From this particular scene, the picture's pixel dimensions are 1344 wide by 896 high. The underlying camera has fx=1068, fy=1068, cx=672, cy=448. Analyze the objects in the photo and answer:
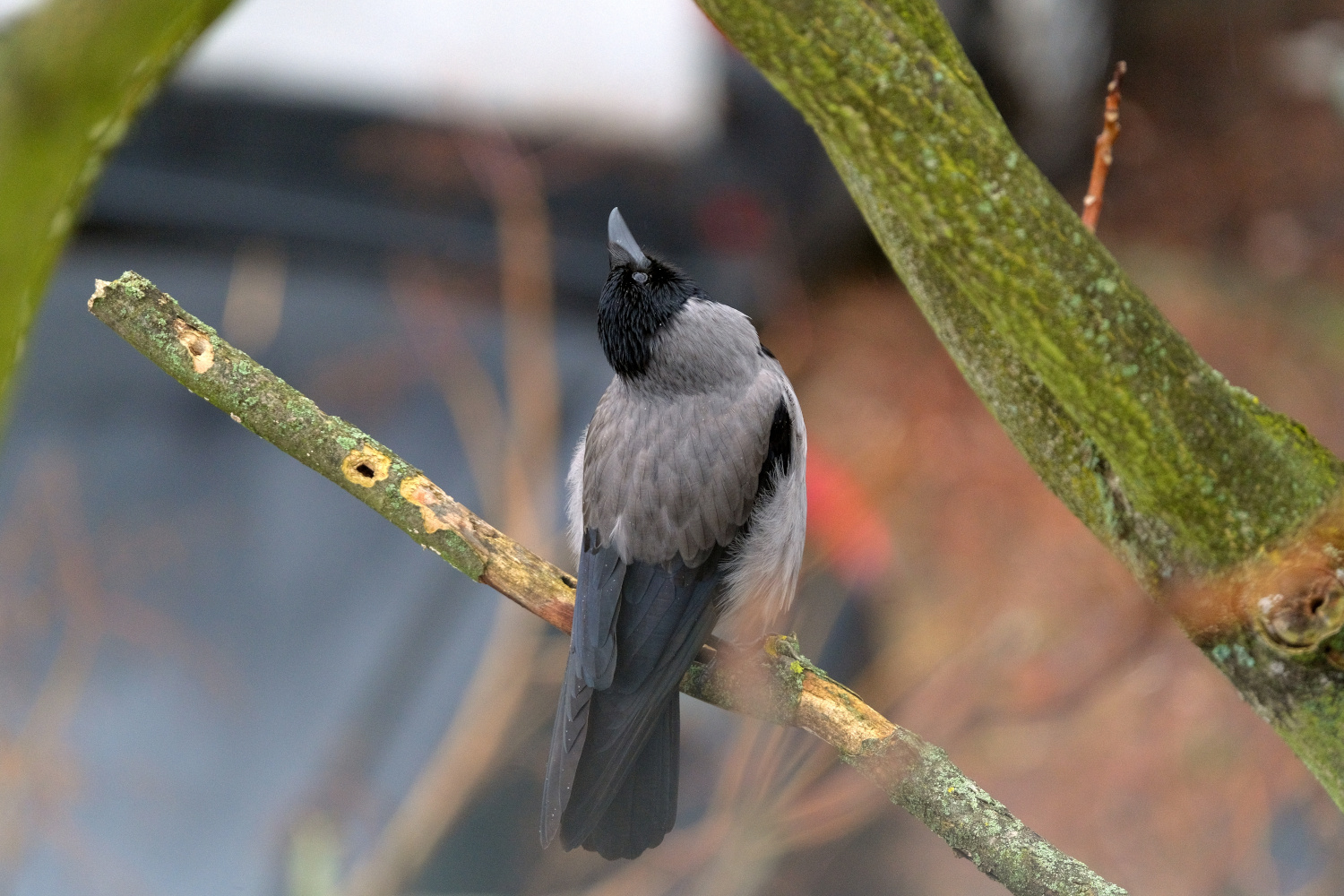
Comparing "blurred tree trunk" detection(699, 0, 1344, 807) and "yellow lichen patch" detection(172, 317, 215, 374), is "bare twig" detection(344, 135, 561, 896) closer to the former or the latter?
"yellow lichen patch" detection(172, 317, 215, 374)

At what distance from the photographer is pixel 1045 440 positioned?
3.60 feet

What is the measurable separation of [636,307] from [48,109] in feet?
2.30

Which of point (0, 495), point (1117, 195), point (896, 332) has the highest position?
point (1117, 195)

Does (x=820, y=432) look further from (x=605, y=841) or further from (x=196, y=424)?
(x=605, y=841)

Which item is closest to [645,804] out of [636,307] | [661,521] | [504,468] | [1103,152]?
[661,521]

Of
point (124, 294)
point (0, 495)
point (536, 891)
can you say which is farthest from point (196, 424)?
point (124, 294)

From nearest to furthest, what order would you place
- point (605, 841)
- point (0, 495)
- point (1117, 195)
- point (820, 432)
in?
point (605, 841) < point (0, 495) < point (820, 432) < point (1117, 195)

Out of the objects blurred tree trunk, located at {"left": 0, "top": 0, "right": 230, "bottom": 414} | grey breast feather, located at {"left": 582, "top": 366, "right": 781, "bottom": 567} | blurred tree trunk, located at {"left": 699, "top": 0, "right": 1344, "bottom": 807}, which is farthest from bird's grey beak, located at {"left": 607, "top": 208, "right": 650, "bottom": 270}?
blurred tree trunk, located at {"left": 0, "top": 0, "right": 230, "bottom": 414}

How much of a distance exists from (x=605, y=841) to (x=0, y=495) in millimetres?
2321

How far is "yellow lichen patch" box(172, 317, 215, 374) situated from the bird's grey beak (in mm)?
471

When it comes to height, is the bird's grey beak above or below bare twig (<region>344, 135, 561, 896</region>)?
above

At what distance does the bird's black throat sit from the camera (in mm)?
1321

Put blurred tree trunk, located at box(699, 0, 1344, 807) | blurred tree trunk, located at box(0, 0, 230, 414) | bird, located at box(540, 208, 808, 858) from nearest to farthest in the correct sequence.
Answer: blurred tree trunk, located at box(0, 0, 230, 414) < blurred tree trunk, located at box(699, 0, 1344, 807) < bird, located at box(540, 208, 808, 858)

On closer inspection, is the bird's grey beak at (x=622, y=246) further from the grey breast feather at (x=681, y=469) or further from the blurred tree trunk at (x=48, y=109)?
the blurred tree trunk at (x=48, y=109)
